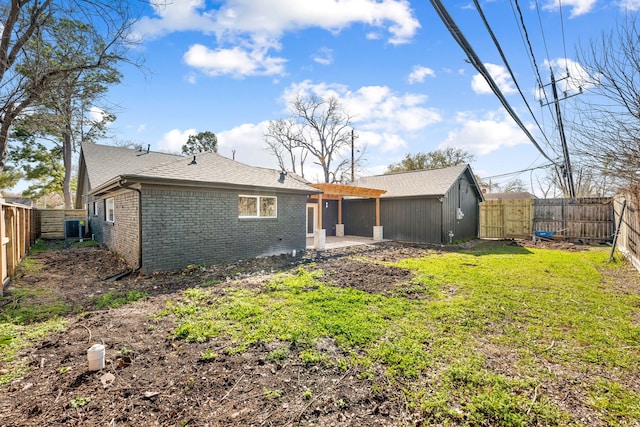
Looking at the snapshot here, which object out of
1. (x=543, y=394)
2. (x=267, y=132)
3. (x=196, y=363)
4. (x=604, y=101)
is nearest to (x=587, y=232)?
(x=604, y=101)

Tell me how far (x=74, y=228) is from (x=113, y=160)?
3.89 m

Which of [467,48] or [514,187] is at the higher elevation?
[514,187]

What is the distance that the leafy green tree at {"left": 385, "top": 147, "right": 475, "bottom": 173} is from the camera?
28547mm

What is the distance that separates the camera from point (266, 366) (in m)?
2.90

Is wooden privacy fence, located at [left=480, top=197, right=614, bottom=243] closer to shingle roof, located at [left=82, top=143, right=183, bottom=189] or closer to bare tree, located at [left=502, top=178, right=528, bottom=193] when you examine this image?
shingle roof, located at [left=82, top=143, right=183, bottom=189]

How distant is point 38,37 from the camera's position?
591 centimetres

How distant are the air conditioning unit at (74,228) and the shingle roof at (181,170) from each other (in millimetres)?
2764

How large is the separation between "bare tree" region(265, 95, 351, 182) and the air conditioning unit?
57.2 feet

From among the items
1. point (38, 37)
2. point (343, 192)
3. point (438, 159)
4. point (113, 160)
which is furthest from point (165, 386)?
point (438, 159)

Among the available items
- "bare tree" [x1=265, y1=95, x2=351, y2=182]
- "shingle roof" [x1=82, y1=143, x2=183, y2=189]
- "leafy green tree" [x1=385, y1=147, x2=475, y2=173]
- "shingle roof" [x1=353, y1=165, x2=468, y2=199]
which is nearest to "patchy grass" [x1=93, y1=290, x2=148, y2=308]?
"shingle roof" [x1=82, y1=143, x2=183, y2=189]

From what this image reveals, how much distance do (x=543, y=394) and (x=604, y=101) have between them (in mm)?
4304

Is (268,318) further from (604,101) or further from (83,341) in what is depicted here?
(604,101)

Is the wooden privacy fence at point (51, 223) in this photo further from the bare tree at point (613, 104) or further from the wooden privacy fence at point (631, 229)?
the wooden privacy fence at point (631, 229)

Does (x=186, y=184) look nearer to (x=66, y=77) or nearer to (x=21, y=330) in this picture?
(x=66, y=77)
